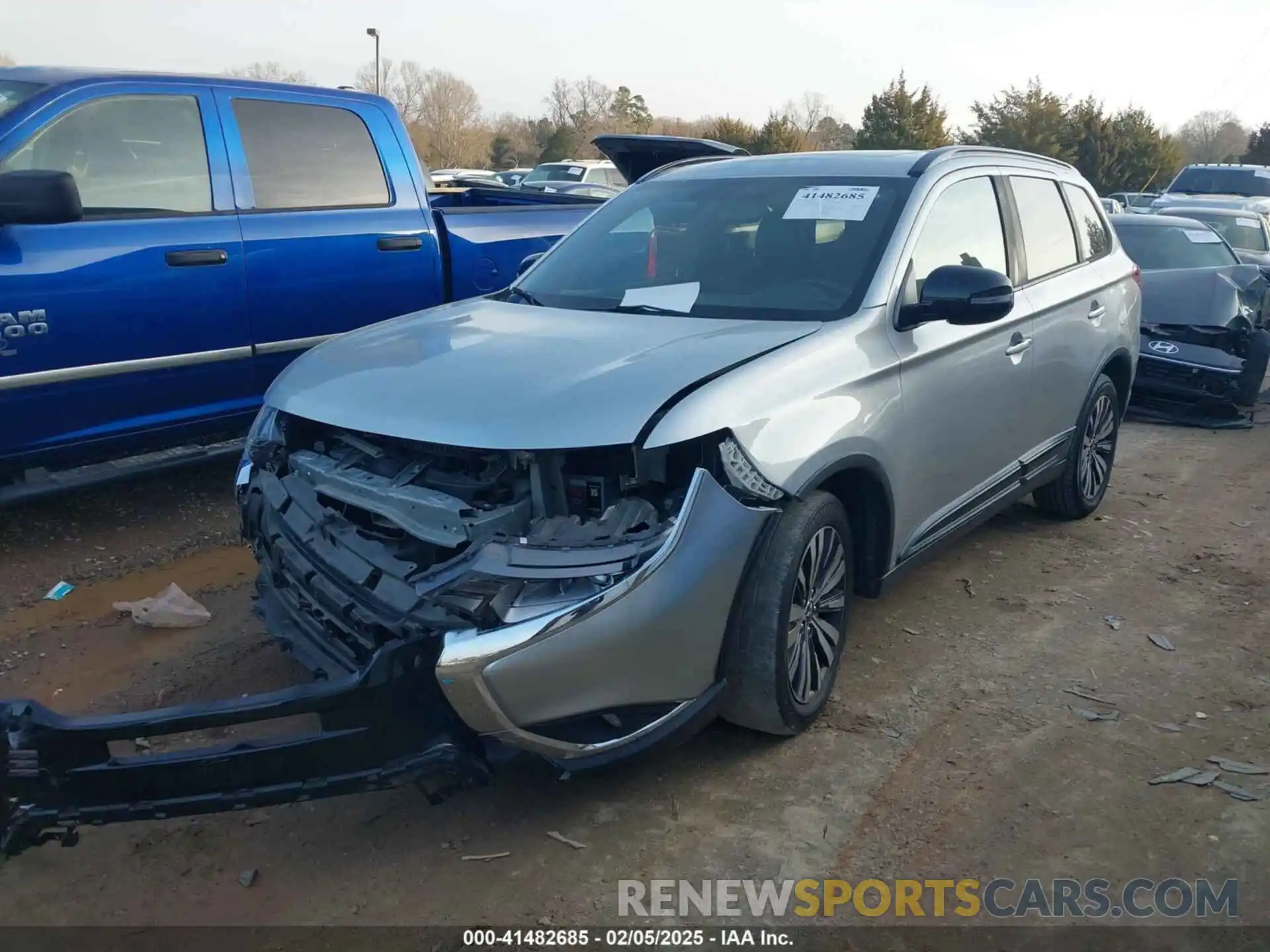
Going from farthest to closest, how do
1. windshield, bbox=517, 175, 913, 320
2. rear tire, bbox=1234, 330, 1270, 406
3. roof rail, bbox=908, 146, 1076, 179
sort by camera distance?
1. rear tire, bbox=1234, 330, 1270, 406
2. roof rail, bbox=908, 146, 1076, 179
3. windshield, bbox=517, 175, 913, 320

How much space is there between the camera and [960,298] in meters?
3.66

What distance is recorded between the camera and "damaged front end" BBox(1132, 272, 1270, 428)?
8.33 metres

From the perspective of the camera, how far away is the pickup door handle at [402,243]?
5.82m

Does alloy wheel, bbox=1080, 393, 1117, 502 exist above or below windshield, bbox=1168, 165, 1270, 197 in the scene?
below

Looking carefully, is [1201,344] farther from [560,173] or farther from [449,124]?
[449,124]

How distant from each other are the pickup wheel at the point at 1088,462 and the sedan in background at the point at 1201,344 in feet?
9.93

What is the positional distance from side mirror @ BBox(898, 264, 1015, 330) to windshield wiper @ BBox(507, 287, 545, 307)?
4.55 ft

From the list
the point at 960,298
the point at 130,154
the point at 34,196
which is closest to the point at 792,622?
the point at 960,298

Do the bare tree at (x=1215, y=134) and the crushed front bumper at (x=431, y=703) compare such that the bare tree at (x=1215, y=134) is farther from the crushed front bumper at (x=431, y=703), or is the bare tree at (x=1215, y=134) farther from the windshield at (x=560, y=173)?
the crushed front bumper at (x=431, y=703)

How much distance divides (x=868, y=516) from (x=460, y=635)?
5.23 feet

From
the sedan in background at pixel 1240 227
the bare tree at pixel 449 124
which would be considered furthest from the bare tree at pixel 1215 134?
the sedan in background at pixel 1240 227

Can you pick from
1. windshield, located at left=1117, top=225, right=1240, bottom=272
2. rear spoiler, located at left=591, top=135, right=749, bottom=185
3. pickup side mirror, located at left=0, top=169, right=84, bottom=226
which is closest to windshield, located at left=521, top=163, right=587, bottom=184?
windshield, located at left=1117, top=225, right=1240, bottom=272

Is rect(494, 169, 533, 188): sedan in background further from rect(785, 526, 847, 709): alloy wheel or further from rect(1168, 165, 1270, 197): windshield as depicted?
rect(785, 526, 847, 709): alloy wheel

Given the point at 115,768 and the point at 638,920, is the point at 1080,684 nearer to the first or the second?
the point at 638,920
